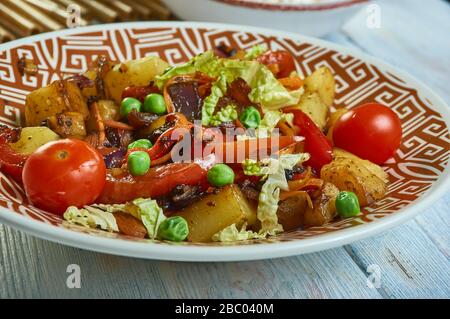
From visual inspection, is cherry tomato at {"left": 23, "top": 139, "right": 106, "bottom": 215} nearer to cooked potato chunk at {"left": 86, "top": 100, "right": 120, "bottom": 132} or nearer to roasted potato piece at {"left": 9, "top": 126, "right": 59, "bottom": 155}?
roasted potato piece at {"left": 9, "top": 126, "right": 59, "bottom": 155}

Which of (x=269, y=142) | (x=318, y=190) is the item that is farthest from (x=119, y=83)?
(x=318, y=190)

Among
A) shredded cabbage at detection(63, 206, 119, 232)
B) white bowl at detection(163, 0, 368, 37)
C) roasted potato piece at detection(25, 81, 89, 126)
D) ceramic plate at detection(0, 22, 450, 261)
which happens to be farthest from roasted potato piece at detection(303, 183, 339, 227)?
white bowl at detection(163, 0, 368, 37)

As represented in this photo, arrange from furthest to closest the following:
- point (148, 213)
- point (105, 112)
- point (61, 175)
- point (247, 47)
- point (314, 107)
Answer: point (247, 47)
point (314, 107)
point (105, 112)
point (148, 213)
point (61, 175)

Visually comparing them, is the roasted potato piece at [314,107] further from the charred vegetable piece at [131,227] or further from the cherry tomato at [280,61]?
the charred vegetable piece at [131,227]

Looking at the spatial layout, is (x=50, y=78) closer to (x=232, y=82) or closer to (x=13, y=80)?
(x=13, y=80)

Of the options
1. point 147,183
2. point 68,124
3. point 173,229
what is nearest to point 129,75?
point 68,124

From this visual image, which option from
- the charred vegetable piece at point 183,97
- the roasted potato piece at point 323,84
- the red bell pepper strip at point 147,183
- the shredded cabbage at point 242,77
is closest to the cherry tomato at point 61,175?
the red bell pepper strip at point 147,183

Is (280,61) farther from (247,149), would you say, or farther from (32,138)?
(32,138)
